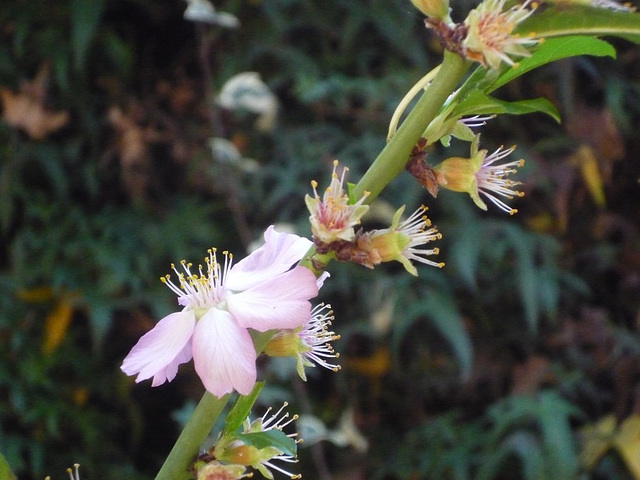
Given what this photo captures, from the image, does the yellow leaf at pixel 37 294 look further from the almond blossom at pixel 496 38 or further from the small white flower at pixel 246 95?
the almond blossom at pixel 496 38

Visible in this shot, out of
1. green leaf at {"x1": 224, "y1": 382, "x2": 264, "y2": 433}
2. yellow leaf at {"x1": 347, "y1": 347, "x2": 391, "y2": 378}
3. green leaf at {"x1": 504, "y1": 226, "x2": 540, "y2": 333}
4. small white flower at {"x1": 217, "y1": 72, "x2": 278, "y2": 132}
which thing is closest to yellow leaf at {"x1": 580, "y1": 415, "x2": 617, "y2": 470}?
green leaf at {"x1": 504, "y1": 226, "x2": 540, "y2": 333}

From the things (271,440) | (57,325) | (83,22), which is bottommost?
(271,440)

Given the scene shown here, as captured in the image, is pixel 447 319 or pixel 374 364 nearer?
pixel 447 319

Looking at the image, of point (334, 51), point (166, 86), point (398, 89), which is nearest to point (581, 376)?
point (398, 89)

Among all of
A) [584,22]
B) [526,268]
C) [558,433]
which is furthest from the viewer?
[526,268]

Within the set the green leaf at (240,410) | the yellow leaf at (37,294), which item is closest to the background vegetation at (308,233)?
the yellow leaf at (37,294)

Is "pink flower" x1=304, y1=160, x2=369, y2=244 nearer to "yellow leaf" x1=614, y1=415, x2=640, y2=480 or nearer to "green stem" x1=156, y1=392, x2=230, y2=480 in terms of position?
"green stem" x1=156, y1=392, x2=230, y2=480

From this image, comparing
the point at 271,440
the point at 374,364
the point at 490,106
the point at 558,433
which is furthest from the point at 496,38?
the point at 374,364

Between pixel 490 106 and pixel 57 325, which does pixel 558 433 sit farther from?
pixel 490 106
